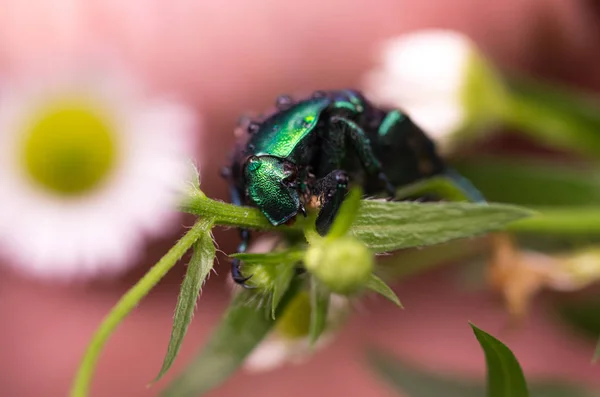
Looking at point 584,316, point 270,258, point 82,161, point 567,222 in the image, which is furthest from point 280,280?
point 82,161

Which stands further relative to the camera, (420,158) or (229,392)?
(229,392)

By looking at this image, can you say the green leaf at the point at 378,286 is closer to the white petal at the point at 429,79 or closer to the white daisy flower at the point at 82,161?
the white petal at the point at 429,79

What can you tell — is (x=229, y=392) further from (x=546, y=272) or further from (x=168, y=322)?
(x=546, y=272)

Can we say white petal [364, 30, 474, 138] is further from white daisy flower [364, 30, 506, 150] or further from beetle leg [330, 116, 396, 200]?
beetle leg [330, 116, 396, 200]

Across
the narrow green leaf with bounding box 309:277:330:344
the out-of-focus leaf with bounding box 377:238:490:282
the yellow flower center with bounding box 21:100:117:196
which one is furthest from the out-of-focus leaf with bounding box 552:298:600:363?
the yellow flower center with bounding box 21:100:117:196

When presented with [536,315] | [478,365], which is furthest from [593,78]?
[478,365]

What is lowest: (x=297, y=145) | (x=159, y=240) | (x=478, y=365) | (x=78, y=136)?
(x=478, y=365)
